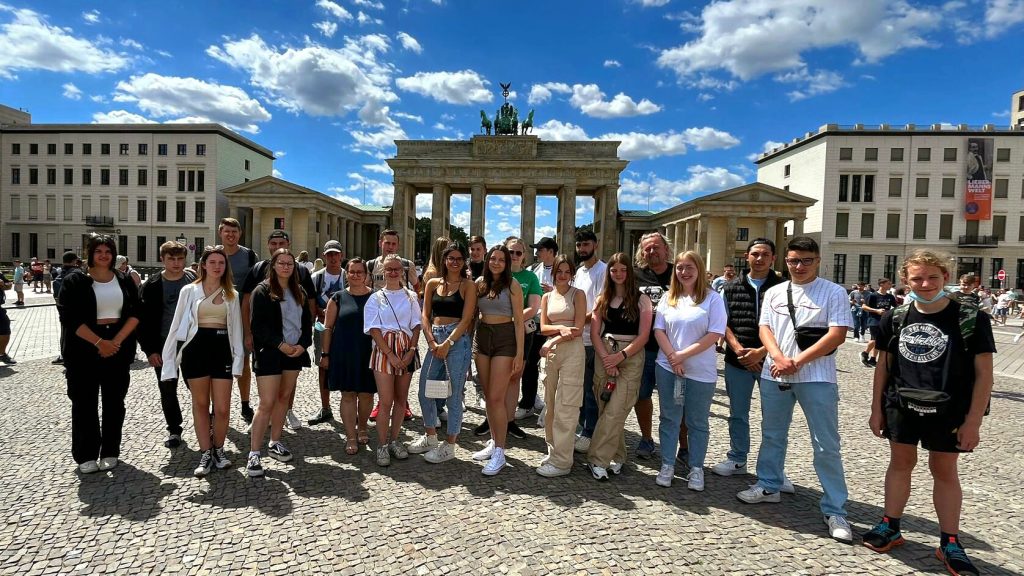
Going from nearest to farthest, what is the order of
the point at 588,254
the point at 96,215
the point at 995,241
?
the point at 588,254, the point at 995,241, the point at 96,215

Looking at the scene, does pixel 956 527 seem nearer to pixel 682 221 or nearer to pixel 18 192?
pixel 682 221

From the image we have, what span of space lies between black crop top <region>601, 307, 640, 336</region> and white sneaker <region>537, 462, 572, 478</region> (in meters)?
1.28

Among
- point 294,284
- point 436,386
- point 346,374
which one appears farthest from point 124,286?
point 436,386

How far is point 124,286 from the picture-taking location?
4539 millimetres

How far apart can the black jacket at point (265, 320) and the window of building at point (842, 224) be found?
5545 cm

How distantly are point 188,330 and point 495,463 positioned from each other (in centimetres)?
294

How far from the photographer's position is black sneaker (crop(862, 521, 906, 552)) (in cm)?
319

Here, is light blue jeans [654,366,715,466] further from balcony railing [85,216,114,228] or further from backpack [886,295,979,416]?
balcony railing [85,216,114,228]

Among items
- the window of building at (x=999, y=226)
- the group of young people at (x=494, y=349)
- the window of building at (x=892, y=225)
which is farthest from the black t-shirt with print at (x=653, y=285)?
the window of building at (x=999, y=226)

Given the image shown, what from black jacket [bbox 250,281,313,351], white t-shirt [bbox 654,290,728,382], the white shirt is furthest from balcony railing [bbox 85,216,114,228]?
white t-shirt [bbox 654,290,728,382]

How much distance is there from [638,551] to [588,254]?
→ 3.19 meters

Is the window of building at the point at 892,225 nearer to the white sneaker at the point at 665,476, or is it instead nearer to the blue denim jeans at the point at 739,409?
the blue denim jeans at the point at 739,409

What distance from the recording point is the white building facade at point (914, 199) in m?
45.0

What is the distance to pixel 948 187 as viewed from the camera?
45.8 metres
